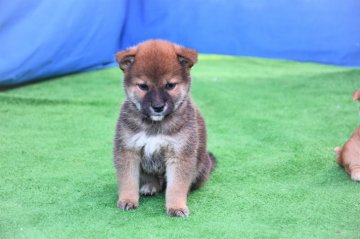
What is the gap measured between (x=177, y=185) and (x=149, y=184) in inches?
15.3

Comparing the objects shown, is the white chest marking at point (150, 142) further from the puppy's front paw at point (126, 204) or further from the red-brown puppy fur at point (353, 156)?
the red-brown puppy fur at point (353, 156)

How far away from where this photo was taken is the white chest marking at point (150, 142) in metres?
3.78

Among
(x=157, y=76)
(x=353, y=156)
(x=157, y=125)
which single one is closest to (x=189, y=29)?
(x=353, y=156)

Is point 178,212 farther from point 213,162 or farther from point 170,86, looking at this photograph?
point 213,162

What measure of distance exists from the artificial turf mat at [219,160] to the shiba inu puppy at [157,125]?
0.18 metres

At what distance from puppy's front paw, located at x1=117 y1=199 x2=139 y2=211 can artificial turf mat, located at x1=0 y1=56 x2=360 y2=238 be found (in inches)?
2.2

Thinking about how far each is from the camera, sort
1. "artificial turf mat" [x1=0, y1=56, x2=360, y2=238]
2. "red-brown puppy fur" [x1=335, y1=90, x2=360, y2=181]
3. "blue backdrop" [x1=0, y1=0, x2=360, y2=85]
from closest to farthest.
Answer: "artificial turf mat" [x1=0, y1=56, x2=360, y2=238], "red-brown puppy fur" [x1=335, y1=90, x2=360, y2=181], "blue backdrop" [x1=0, y1=0, x2=360, y2=85]

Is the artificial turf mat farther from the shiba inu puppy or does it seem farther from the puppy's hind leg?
the shiba inu puppy

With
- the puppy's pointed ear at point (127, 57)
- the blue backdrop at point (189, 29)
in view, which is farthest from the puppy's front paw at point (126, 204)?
the blue backdrop at point (189, 29)

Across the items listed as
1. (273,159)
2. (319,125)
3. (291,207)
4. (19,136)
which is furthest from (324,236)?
(19,136)

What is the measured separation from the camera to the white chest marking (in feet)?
12.4

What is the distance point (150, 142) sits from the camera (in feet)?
12.4

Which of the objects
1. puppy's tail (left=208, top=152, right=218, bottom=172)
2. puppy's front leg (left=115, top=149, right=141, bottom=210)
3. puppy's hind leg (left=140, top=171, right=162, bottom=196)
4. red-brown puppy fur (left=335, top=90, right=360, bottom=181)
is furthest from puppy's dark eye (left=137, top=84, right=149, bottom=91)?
red-brown puppy fur (left=335, top=90, right=360, bottom=181)

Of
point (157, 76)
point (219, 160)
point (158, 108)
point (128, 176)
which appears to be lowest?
point (219, 160)
